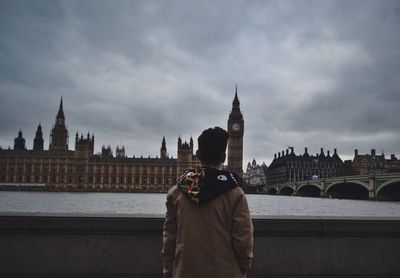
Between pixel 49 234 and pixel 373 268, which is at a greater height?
pixel 49 234

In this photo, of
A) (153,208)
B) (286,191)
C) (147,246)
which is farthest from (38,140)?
(147,246)

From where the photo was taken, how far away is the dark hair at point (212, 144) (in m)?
2.41

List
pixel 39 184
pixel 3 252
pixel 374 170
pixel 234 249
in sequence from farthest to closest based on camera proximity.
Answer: pixel 374 170
pixel 39 184
pixel 3 252
pixel 234 249

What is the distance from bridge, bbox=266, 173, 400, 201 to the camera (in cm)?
5012

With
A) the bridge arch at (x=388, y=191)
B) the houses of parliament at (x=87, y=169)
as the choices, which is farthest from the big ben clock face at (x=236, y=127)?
the bridge arch at (x=388, y=191)

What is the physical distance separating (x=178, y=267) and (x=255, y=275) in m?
2.03

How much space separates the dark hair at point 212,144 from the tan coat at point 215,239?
0.84 ft

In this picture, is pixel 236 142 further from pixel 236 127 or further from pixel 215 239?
pixel 215 239

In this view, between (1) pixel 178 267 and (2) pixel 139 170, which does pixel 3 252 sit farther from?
(2) pixel 139 170

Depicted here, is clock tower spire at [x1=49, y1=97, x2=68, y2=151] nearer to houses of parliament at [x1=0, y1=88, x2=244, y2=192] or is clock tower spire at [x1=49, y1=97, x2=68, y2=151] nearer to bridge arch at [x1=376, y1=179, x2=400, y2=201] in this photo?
houses of parliament at [x1=0, y1=88, x2=244, y2=192]

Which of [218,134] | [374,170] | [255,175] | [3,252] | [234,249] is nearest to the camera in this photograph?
[234,249]

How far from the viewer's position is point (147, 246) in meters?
4.04

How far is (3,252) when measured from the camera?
13.0 feet

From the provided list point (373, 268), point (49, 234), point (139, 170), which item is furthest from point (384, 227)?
point (139, 170)
